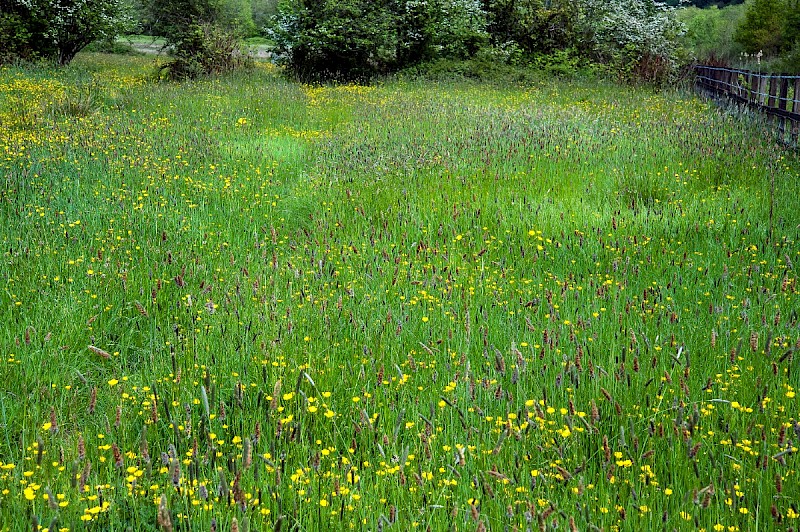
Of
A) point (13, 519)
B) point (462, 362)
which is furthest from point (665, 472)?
point (13, 519)

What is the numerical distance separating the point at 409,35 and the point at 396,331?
1991 centimetres

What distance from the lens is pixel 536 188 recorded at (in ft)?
25.3

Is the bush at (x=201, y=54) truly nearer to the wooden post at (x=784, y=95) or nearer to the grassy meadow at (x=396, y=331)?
the grassy meadow at (x=396, y=331)

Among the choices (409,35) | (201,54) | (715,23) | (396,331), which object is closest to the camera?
(396,331)

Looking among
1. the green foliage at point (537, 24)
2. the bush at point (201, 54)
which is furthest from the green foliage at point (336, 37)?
the green foliage at point (537, 24)

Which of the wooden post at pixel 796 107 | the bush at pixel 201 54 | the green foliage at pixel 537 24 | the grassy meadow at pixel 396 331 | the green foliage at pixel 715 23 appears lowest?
the grassy meadow at pixel 396 331

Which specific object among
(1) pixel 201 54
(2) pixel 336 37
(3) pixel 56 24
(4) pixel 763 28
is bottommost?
(1) pixel 201 54

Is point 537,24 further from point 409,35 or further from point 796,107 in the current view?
point 796,107

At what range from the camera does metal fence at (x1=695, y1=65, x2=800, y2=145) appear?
36.7ft

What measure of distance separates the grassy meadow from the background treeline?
11.3 meters

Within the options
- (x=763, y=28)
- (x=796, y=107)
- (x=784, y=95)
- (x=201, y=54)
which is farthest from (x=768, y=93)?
(x=763, y=28)

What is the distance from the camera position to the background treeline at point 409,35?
2055 cm

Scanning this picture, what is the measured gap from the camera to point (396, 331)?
12.8ft

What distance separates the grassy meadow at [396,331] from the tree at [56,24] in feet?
47.1
